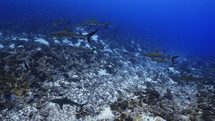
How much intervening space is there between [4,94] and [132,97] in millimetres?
7027

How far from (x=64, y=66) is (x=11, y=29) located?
18.3 m

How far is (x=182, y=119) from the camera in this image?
21.7 feet

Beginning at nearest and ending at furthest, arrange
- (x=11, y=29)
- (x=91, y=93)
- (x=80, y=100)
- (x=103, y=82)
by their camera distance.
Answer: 1. (x=80, y=100)
2. (x=91, y=93)
3. (x=103, y=82)
4. (x=11, y=29)

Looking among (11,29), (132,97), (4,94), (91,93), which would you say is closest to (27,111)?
(4,94)

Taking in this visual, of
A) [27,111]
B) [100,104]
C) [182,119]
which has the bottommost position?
[27,111]

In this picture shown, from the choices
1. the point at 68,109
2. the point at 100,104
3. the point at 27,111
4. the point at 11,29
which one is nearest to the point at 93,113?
the point at 100,104

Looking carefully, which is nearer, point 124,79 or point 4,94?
point 4,94

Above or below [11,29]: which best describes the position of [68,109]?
below

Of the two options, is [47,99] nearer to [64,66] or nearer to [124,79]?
[64,66]

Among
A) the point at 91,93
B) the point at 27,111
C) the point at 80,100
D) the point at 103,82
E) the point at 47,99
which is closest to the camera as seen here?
the point at 27,111

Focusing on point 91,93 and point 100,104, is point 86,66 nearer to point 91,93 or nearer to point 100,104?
point 91,93

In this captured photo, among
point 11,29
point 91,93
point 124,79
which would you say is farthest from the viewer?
point 11,29

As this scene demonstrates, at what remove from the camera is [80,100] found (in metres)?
7.67

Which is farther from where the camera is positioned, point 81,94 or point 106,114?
point 81,94
